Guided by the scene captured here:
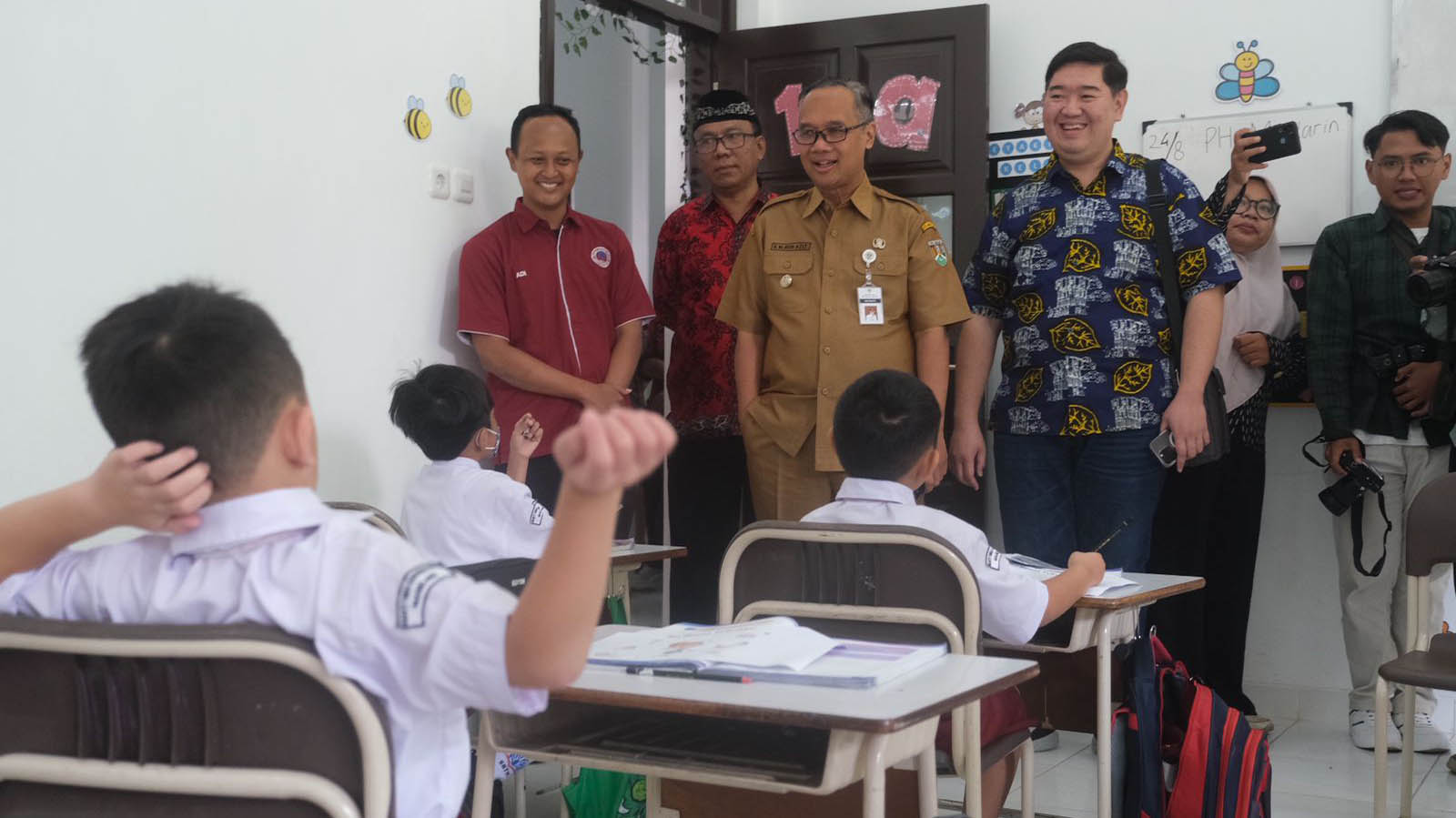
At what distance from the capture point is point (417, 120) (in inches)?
146

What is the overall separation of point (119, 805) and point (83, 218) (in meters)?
1.95

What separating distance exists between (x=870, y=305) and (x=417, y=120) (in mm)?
1308

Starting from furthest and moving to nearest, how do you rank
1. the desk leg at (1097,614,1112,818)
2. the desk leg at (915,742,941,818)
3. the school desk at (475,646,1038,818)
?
1. the desk leg at (1097,614,1112,818)
2. the desk leg at (915,742,941,818)
3. the school desk at (475,646,1038,818)

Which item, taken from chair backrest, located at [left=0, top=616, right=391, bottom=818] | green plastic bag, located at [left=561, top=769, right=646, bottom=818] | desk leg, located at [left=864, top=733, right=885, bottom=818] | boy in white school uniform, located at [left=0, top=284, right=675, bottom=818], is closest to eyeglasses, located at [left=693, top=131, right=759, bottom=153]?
green plastic bag, located at [left=561, top=769, right=646, bottom=818]

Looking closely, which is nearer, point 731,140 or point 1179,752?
point 1179,752

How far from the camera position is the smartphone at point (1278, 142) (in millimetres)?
3859

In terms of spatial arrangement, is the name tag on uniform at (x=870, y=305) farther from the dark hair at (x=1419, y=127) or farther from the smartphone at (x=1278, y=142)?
the dark hair at (x=1419, y=127)

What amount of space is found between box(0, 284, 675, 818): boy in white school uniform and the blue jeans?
7.62 ft

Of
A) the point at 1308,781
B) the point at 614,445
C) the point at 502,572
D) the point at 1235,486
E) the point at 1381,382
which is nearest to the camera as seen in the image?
the point at 614,445

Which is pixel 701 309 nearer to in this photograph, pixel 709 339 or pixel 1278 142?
pixel 709 339

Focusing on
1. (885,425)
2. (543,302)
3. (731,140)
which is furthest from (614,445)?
(731,140)

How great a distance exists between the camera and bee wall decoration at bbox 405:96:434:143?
3699 millimetres

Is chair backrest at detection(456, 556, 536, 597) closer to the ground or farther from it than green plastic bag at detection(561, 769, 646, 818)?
farther from it

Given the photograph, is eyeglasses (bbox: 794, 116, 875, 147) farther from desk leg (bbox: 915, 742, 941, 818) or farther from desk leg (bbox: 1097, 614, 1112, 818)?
desk leg (bbox: 915, 742, 941, 818)
